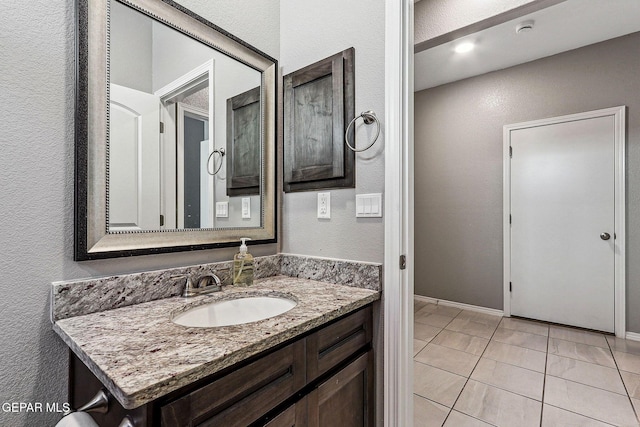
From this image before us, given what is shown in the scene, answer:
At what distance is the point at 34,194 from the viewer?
853 mm

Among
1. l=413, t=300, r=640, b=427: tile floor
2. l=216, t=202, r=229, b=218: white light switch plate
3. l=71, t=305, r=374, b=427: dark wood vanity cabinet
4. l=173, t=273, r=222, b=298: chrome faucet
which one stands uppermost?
l=216, t=202, r=229, b=218: white light switch plate

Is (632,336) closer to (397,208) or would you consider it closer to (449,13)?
(397,208)

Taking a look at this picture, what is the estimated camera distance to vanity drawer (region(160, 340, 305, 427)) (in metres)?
0.60

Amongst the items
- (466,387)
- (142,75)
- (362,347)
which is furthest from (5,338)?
(466,387)

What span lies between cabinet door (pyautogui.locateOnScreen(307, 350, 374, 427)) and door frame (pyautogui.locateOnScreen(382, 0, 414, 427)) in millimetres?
82

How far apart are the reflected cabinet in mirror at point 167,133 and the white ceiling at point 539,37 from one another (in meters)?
2.21

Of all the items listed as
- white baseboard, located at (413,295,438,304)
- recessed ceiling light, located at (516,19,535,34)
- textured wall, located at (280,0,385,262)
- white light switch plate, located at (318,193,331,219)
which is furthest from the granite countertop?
white baseboard, located at (413,295,438,304)

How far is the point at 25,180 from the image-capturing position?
0.84 metres

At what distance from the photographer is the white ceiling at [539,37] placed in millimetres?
2273

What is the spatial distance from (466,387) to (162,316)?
1.93m

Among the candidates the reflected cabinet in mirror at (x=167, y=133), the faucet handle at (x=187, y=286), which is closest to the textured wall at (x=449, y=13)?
the reflected cabinet in mirror at (x=167, y=133)

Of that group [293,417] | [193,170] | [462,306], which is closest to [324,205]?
[193,170]

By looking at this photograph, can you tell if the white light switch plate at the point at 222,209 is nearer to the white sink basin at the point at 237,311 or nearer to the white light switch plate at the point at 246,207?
the white light switch plate at the point at 246,207

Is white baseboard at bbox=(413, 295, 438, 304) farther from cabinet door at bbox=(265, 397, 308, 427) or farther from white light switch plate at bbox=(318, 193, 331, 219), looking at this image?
cabinet door at bbox=(265, 397, 308, 427)
